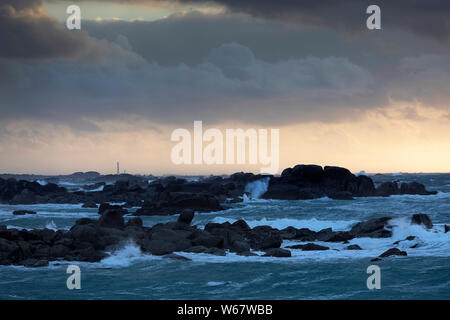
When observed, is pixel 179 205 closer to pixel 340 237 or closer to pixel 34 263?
pixel 340 237

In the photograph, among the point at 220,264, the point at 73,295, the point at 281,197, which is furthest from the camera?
the point at 281,197

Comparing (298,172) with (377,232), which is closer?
(377,232)

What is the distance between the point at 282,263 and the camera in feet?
84.9

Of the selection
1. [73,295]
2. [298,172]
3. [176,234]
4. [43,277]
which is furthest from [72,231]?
[298,172]

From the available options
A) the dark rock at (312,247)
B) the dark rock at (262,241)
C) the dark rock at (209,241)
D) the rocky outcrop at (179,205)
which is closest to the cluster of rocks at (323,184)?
the rocky outcrop at (179,205)

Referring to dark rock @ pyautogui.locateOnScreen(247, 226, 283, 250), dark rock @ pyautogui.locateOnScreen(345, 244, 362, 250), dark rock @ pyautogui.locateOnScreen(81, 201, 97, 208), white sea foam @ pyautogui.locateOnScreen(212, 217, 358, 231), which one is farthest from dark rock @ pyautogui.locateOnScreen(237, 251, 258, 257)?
dark rock @ pyautogui.locateOnScreen(81, 201, 97, 208)

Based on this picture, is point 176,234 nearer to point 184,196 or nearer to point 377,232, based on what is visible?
point 377,232

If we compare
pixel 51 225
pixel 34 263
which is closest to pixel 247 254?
pixel 34 263

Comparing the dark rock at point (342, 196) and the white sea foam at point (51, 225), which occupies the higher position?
the dark rock at point (342, 196)

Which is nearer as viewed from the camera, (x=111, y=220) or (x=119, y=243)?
(x=119, y=243)

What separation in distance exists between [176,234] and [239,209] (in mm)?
33716

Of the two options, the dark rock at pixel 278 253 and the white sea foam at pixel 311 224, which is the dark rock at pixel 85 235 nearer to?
the dark rock at pixel 278 253

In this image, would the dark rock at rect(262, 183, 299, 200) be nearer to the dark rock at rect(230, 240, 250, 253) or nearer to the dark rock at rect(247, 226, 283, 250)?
the dark rock at rect(247, 226, 283, 250)

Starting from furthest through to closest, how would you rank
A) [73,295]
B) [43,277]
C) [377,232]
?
[377,232]
[43,277]
[73,295]
